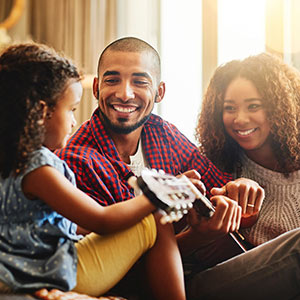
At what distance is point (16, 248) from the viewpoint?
1.01 metres

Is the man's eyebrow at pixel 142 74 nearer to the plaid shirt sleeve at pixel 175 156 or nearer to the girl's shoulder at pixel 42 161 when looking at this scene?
the plaid shirt sleeve at pixel 175 156

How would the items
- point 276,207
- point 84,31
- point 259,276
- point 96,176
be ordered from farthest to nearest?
point 84,31
point 276,207
point 96,176
point 259,276

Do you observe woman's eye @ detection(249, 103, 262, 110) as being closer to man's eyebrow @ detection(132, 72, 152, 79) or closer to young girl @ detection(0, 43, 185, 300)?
man's eyebrow @ detection(132, 72, 152, 79)

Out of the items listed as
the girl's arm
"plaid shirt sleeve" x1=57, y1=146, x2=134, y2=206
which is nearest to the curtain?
"plaid shirt sleeve" x1=57, y1=146, x2=134, y2=206

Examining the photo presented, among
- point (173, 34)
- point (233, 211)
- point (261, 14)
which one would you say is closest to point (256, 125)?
point (233, 211)

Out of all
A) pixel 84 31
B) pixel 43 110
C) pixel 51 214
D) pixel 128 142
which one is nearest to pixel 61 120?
pixel 43 110

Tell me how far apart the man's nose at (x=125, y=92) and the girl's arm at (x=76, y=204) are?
0.58 metres

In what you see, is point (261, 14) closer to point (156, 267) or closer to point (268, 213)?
point (268, 213)

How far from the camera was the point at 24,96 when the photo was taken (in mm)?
1046

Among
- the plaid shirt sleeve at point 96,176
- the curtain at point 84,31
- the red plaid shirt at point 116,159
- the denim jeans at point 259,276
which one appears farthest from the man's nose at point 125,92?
the curtain at point 84,31

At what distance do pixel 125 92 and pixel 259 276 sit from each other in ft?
2.36

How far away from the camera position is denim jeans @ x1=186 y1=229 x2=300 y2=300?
119 centimetres

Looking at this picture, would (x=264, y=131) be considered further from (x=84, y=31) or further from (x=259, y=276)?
(x=84, y=31)

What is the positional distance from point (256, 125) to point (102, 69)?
57 cm
